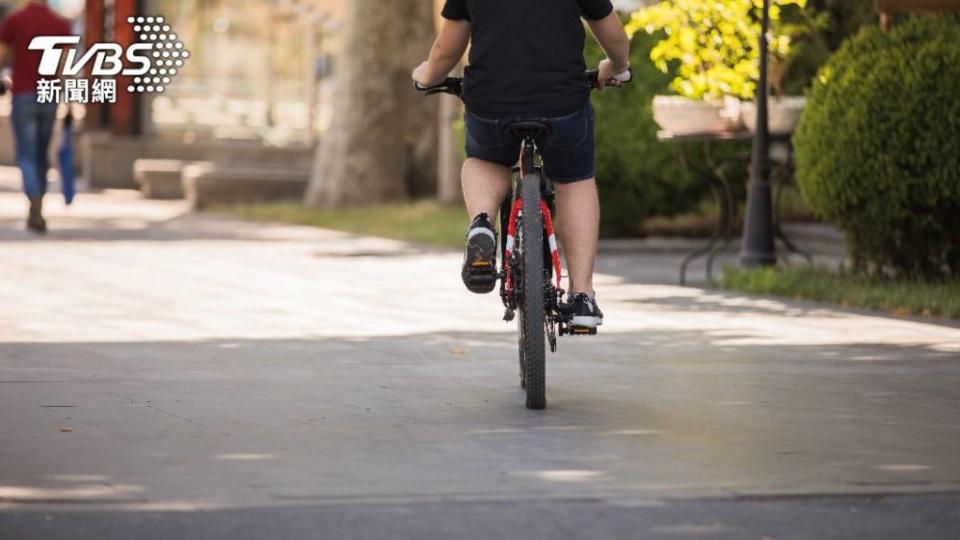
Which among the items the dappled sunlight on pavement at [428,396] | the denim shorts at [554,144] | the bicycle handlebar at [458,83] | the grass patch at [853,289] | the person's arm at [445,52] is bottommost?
the grass patch at [853,289]

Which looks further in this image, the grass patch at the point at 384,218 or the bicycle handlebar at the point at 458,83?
the grass patch at the point at 384,218

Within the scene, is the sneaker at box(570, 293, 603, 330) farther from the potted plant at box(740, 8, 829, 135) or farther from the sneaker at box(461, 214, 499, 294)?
the potted plant at box(740, 8, 829, 135)

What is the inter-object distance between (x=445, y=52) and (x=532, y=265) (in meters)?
1.09

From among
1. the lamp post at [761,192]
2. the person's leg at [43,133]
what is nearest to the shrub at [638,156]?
the lamp post at [761,192]

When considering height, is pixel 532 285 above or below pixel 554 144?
below

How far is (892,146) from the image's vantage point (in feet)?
43.4

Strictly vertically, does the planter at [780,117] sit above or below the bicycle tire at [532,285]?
below

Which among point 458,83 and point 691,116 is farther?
point 691,116

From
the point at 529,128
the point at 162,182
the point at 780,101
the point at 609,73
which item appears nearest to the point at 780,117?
the point at 780,101

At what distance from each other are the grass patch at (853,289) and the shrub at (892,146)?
286 mm

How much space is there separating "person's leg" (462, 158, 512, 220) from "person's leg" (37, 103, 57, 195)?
10483 millimetres

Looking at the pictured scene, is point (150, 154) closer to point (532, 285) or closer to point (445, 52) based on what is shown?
point (445, 52)

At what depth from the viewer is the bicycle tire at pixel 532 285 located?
8.06 meters

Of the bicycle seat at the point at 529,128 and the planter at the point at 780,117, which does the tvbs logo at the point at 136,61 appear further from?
the bicycle seat at the point at 529,128
